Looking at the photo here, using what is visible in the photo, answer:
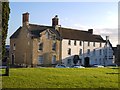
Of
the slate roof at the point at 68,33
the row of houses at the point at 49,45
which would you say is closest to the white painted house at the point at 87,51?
the row of houses at the point at 49,45

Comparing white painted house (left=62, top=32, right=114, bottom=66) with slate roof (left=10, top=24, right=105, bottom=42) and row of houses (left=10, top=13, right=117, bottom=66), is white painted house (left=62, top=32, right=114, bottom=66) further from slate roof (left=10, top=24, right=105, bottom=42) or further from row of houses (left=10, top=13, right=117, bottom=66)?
slate roof (left=10, top=24, right=105, bottom=42)

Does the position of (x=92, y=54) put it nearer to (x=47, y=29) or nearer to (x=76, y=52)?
(x=76, y=52)

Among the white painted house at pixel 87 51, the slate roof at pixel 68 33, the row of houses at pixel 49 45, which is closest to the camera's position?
the row of houses at pixel 49 45

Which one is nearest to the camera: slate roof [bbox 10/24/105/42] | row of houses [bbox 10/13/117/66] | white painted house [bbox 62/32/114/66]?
row of houses [bbox 10/13/117/66]

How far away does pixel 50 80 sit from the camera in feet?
84.0

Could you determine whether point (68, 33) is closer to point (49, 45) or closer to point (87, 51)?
point (87, 51)

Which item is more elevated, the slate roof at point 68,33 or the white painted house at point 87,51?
the slate roof at point 68,33

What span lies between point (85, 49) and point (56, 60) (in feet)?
40.1

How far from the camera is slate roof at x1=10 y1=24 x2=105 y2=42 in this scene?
74.2 metres

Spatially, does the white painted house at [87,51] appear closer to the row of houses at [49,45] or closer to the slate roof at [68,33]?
the row of houses at [49,45]

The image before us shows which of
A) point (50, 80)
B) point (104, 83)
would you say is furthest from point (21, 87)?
point (104, 83)

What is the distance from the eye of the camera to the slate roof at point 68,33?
7423 cm

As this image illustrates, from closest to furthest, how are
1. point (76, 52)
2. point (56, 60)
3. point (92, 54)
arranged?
point (56, 60) < point (76, 52) < point (92, 54)

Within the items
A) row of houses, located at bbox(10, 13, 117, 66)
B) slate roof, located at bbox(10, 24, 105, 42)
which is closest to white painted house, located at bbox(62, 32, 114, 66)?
row of houses, located at bbox(10, 13, 117, 66)
